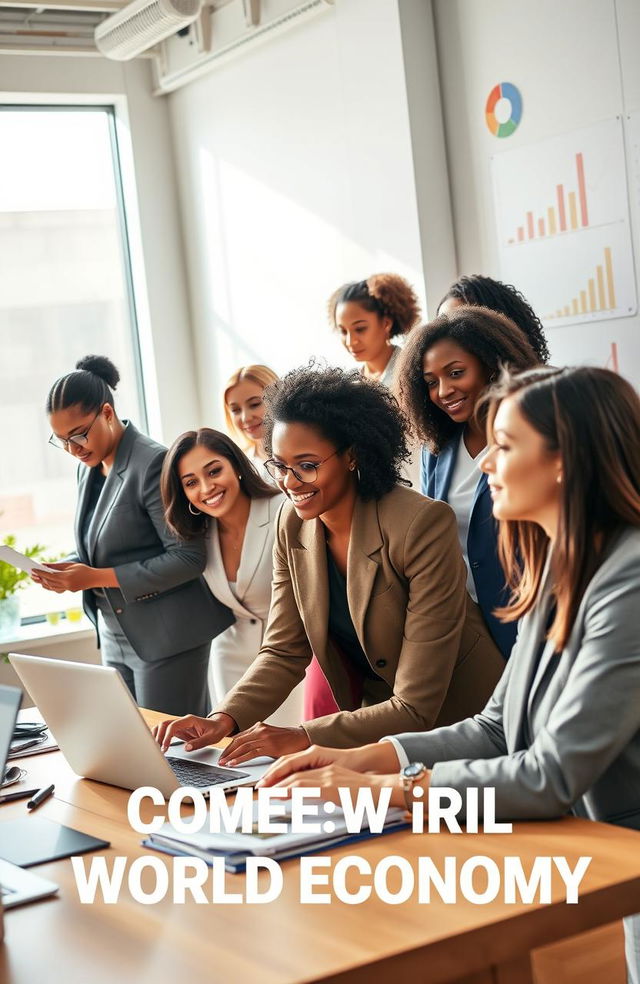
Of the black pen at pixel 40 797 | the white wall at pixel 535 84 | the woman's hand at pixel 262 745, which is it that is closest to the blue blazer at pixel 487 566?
the woman's hand at pixel 262 745

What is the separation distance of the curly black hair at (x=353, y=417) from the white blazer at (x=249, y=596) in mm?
693

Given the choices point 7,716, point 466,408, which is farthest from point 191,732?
point 466,408

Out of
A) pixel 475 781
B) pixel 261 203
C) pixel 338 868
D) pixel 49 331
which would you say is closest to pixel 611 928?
pixel 475 781

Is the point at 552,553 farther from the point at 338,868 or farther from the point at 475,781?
the point at 338,868

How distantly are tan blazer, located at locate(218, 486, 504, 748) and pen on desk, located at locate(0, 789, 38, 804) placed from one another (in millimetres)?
451

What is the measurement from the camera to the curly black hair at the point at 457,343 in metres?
2.79

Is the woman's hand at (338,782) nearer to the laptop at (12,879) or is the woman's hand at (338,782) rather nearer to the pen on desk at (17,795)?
the laptop at (12,879)

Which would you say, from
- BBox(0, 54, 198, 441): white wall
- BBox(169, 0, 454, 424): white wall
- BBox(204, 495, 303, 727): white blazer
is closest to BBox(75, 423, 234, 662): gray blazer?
BBox(204, 495, 303, 727): white blazer

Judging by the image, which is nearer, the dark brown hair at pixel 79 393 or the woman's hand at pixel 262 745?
the woman's hand at pixel 262 745

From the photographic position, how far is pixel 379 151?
453 centimetres

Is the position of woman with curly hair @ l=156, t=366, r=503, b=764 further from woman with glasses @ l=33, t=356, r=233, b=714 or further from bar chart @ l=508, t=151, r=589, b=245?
bar chart @ l=508, t=151, r=589, b=245

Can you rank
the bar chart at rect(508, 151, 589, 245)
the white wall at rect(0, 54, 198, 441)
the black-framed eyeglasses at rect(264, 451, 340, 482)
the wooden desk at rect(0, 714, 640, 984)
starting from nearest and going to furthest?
the wooden desk at rect(0, 714, 640, 984)
the black-framed eyeglasses at rect(264, 451, 340, 482)
the bar chart at rect(508, 151, 589, 245)
the white wall at rect(0, 54, 198, 441)

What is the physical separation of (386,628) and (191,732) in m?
0.44

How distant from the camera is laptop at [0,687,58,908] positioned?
1616 millimetres
